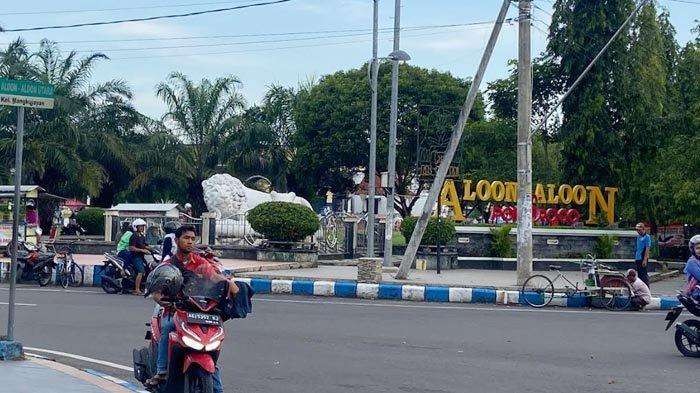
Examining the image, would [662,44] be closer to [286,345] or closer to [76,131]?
[76,131]

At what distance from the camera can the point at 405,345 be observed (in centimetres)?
1363

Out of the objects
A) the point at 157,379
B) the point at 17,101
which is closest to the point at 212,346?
the point at 157,379

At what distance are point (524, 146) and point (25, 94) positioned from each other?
49.8ft

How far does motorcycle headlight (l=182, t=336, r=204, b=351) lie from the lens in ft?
24.5

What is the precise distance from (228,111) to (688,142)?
82.2 ft

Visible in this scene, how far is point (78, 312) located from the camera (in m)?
17.3

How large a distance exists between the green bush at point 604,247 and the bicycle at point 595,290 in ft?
39.9

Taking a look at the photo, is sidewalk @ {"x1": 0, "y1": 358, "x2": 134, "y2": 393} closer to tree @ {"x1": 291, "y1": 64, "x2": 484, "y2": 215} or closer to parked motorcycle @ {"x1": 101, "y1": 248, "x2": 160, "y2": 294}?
parked motorcycle @ {"x1": 101, "y1": 248, "x2": 160, "y2": 294}

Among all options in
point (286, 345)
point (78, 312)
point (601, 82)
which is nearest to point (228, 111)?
point (601, 82)

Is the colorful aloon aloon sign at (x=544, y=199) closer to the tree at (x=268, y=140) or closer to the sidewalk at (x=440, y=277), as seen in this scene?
the sidewalk at (x=440, y=277)

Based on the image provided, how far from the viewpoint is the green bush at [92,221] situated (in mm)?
42688

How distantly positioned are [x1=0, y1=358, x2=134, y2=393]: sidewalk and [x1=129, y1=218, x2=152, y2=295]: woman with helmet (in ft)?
34.8

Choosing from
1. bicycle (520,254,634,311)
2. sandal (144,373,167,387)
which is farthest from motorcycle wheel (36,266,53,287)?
sandal (144,373,167,387)

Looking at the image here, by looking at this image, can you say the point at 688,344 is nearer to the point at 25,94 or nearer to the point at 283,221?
the point at 25,94
